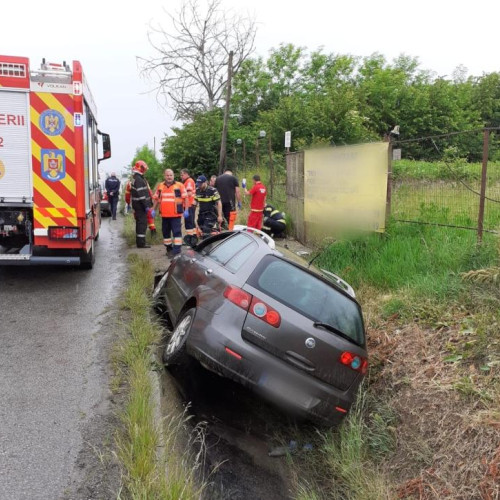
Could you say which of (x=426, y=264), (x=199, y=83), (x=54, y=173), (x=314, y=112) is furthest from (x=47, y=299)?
(x=199, y=83)

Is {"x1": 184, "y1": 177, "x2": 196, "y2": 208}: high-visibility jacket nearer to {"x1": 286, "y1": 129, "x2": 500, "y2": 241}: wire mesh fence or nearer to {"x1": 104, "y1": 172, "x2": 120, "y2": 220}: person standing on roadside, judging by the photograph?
{"x1": 286, "y1": 129, "x2": 500, "y2": 241}: wire mesh fence

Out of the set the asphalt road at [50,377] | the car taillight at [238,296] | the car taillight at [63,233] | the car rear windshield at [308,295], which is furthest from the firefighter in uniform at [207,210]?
the car taillight at [238,296]

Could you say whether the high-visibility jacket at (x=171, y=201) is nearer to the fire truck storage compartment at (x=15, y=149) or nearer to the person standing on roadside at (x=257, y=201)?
the person standing on roadside at (x=257, y=201)

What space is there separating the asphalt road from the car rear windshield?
5.26ft

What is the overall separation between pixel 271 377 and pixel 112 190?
1589 cm

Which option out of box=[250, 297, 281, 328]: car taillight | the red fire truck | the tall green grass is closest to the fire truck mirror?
the red fire truck

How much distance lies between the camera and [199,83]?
107ft

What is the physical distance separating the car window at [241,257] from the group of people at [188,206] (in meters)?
5.33

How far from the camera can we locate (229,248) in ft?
16.3

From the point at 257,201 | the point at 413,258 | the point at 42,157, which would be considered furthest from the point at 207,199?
the point at 413,258

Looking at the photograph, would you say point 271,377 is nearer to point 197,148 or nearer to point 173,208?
point 173,208

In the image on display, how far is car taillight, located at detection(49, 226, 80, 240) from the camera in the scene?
279 inches

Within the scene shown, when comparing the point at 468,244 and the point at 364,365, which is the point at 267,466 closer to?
the point at 364,365

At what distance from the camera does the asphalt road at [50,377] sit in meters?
3.02
